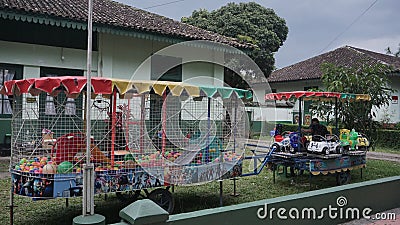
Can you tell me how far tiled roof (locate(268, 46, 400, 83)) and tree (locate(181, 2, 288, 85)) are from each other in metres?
1.31

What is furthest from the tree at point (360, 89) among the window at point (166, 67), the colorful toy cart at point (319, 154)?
the window at point (166, 67)

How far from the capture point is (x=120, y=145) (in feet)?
17.9

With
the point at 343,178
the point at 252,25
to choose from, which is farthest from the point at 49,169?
the point at 252,25

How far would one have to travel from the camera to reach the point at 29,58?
10938 millimetres

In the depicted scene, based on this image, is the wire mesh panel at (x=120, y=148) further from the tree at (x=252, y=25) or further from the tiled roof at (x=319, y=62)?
the tree at (x=252, y=25)

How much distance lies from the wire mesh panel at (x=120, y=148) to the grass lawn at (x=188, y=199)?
882 millimetres

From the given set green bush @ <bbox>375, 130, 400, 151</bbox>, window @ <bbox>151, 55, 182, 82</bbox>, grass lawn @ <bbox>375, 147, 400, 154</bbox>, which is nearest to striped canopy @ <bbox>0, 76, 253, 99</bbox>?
window @ <bbox>151, 55, 182, 82</bbox>

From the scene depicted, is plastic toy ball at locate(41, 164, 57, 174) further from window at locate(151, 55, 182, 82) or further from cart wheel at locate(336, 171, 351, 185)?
window at locate(151, 55, 182, 82)

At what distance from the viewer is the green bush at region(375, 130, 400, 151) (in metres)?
16.0

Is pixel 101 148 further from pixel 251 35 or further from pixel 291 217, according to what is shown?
pixel 251 35

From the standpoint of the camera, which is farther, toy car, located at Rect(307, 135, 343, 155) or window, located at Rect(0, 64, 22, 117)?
window, located at Rect(0, 64, 22, 117)

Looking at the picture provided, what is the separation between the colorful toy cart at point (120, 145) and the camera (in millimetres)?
4504

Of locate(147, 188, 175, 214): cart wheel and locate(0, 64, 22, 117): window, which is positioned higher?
locate(0, 64, 22, 117): window

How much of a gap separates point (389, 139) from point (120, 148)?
14.4 meters
